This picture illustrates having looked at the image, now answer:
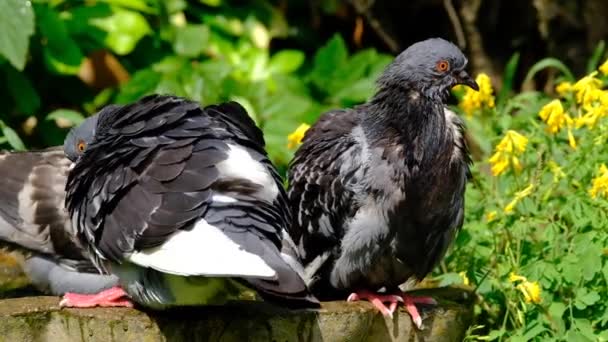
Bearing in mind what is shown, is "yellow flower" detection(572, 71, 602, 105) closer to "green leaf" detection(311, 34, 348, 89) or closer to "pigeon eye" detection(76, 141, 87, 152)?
"pigeon eye" detection(76, 141, 87, 152)

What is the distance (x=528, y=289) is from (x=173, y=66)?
4.06m

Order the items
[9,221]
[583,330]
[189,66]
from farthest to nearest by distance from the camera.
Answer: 1. [189,66]
2. [9,221]
3. [583,330]

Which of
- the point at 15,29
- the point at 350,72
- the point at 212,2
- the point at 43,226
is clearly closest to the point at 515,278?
the point at 43,226

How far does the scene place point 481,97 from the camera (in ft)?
18.2

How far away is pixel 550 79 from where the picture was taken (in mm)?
8289

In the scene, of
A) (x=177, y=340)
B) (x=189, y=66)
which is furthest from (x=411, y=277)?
(x=189, y=66)

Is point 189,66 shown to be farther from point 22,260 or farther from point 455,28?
point 22,260

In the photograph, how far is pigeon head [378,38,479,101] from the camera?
4.93 meters

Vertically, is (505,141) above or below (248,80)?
above

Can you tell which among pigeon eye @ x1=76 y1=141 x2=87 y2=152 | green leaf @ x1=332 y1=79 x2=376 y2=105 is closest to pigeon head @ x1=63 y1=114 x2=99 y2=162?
pigeon eye @ x1=76 y1=141 x2=87 y2=152

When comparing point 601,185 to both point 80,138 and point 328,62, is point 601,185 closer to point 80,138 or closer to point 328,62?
point 80,138

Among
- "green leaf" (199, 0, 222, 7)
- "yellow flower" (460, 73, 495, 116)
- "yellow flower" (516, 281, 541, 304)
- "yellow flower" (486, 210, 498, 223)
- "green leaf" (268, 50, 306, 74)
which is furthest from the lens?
"green leaf" (199, 0, 222, 7)

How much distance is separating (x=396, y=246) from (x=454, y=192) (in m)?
0.33

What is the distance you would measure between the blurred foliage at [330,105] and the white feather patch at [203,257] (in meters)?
1.16
